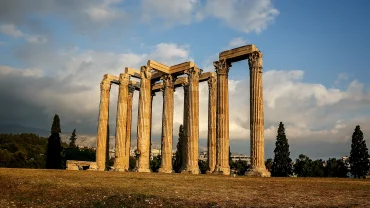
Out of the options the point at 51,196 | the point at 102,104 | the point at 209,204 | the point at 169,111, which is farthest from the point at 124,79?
the point at 209,204

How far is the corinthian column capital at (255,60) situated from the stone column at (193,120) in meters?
10.8

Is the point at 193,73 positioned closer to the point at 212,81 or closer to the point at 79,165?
the point at 212,81

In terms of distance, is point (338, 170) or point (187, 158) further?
point (338, 170)

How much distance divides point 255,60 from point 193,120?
507 inches

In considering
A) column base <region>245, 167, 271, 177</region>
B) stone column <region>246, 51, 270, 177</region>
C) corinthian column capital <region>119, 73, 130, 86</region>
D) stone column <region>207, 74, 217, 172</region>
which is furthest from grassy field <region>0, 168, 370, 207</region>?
corinthian column capital <region>119, 73, 130, 86</region>

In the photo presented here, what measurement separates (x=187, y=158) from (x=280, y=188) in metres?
25.1

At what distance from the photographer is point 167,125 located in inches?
1983

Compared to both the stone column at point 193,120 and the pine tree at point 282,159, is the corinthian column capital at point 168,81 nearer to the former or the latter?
the stone column at point 193,120

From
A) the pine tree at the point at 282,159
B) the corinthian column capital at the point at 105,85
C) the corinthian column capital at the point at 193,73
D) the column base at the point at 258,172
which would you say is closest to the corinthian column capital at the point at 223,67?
the corinthian column capital at the point at 193,73

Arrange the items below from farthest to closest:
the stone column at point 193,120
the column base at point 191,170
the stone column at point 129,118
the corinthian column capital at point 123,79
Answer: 1. the stone column at point 129,118
2. the corinthian column capital at point 123,79
3. the stone column at point 193,120
4. the column base at point 191,170

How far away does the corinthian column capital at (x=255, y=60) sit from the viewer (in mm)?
38812

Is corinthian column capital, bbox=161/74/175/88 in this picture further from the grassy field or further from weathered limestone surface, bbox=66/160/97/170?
the grassy field

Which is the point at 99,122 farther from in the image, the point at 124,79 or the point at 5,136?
the point at 5,136

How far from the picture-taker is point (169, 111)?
5109 cm
